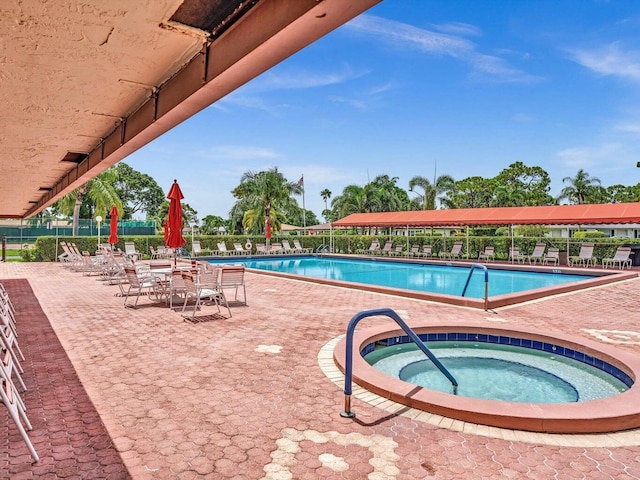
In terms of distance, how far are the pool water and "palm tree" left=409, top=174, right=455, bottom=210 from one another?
146 feet

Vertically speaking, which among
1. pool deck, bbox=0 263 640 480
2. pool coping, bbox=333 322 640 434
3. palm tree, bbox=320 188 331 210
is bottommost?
pool deck, bbox=0 263 640 480

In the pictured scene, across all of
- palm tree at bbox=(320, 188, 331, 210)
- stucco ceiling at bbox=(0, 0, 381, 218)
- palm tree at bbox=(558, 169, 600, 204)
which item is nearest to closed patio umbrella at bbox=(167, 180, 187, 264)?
stucco ceiling at bbox=(0, 0, 381, 218)

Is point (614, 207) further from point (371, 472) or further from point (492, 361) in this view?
point (371, 472)

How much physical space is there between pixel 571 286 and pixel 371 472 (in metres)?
11.0

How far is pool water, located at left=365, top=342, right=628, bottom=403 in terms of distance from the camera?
5.14 meters

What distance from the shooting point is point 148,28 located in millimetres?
2617

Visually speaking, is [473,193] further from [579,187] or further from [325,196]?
[325,196]

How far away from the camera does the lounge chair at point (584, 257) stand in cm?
1908

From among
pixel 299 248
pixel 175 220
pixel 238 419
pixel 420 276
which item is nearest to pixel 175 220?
pixel 175 220

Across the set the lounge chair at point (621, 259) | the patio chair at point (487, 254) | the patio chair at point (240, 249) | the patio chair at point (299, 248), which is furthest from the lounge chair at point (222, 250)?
the lounge chair at point (621, 259)

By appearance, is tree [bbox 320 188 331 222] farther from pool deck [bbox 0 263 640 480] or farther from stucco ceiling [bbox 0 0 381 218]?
stucco ceiling [bbox 0 0 381 218]

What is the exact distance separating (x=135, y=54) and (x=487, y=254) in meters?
21.3

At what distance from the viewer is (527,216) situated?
20.5 meters

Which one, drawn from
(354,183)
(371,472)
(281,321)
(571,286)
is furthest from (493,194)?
(371,472)
